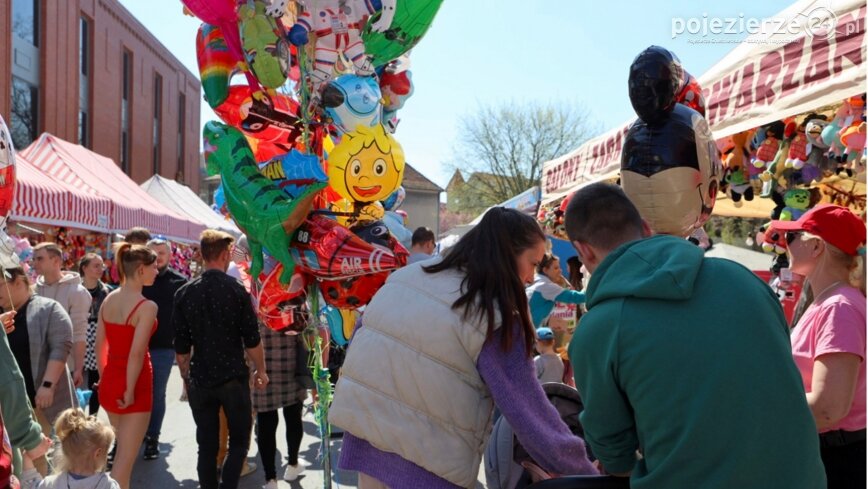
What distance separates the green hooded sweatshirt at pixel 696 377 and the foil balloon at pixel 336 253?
5.97 ft

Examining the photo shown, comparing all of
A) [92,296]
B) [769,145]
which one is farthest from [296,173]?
[92,296]

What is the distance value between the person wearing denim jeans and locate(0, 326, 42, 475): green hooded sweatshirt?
9.76ft

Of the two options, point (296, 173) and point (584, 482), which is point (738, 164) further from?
point (584, 482)

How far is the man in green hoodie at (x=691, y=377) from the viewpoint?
5.03 ft

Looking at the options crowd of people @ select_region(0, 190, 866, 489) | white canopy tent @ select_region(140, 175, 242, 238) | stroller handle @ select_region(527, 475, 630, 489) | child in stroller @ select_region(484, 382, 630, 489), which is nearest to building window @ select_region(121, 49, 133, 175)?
white canopy tent @ select_region(140, 175, 242, 238)

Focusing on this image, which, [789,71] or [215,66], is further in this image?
[215,66]

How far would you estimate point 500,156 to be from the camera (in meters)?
36.5

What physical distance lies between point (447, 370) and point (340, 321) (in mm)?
2013

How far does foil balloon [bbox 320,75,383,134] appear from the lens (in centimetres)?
354

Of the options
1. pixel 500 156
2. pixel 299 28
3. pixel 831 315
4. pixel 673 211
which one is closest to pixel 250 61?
pixel 299 28

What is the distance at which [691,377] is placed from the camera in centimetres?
155

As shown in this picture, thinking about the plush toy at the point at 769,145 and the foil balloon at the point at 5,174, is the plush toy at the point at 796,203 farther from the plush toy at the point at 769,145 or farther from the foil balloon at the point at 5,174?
the foil balloon at the point at 5,174

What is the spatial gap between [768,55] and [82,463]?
3.63 m

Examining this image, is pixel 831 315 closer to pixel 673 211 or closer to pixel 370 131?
pixel 673 211
